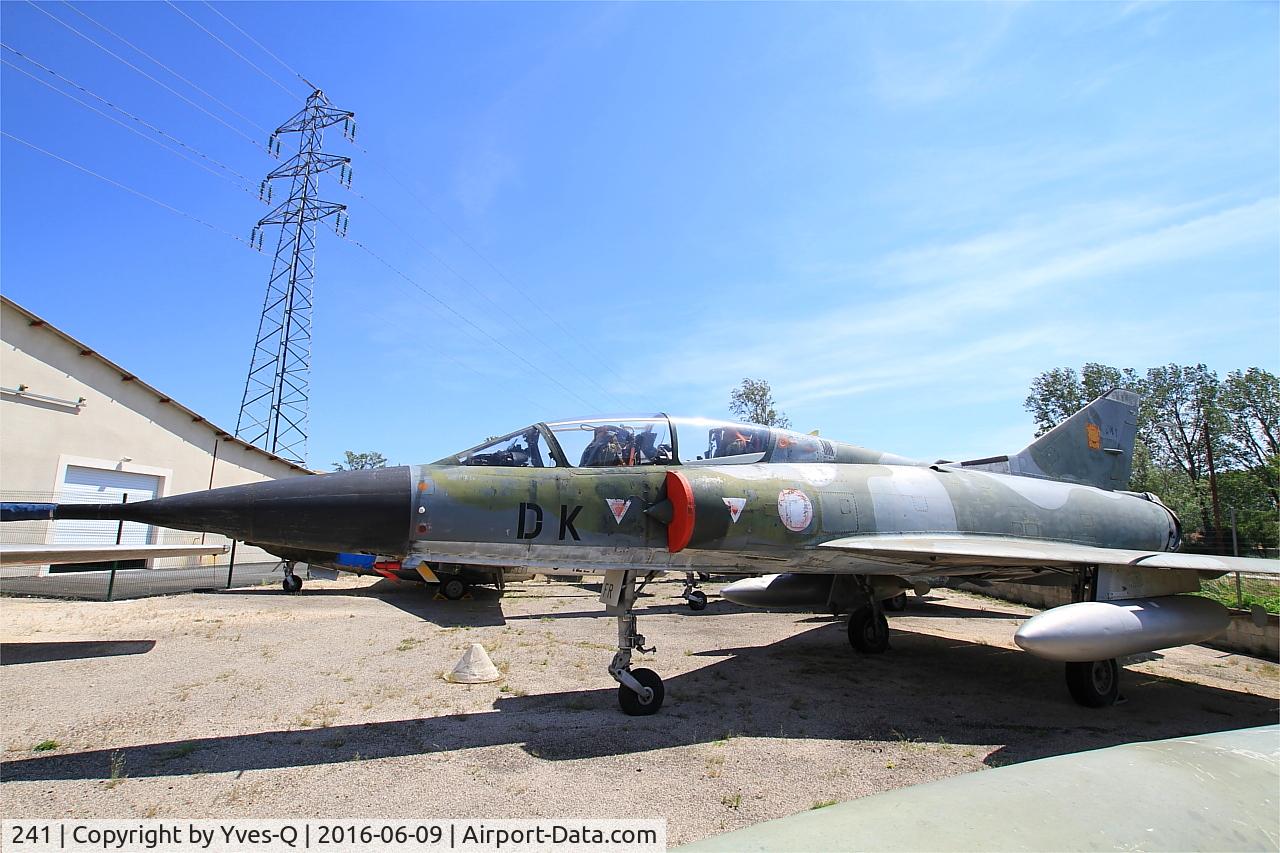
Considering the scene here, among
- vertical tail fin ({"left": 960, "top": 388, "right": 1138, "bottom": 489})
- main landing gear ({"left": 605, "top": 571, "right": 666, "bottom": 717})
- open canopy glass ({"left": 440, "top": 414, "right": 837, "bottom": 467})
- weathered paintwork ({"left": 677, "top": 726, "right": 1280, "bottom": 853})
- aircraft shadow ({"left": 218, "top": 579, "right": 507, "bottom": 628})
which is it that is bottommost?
aircraft shadow ({"left": 218, "top": 579, "right": 507, "bottom": 628})

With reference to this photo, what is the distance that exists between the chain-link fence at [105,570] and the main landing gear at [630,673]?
10183mm

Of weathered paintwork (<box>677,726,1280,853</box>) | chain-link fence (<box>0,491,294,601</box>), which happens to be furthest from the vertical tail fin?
chain-link fence (<box>0,491,294,601</box>)

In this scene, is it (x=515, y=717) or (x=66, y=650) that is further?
(x=66, y=650)

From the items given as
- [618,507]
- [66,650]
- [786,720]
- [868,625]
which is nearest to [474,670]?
[618,507]

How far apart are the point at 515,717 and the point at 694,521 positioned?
2431 mm

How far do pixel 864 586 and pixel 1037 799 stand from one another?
313 inches

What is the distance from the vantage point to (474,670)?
722 cm

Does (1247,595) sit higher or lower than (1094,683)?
higher

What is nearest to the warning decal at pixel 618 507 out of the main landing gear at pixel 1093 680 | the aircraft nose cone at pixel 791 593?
the aircraft nose cone at pixel 791 593

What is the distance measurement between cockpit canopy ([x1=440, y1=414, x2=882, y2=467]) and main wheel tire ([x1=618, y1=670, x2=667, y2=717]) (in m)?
2.07

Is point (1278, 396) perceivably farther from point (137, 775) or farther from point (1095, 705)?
point (137, 775)

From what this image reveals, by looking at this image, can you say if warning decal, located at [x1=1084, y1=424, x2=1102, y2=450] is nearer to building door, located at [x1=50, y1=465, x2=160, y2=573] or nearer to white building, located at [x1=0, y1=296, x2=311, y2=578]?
building door, located at [x1=50, y1=465, x2=160, y2=573]

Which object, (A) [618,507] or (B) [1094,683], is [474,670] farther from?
(B) [1094,683]

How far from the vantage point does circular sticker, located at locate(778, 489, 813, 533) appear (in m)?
6.55
